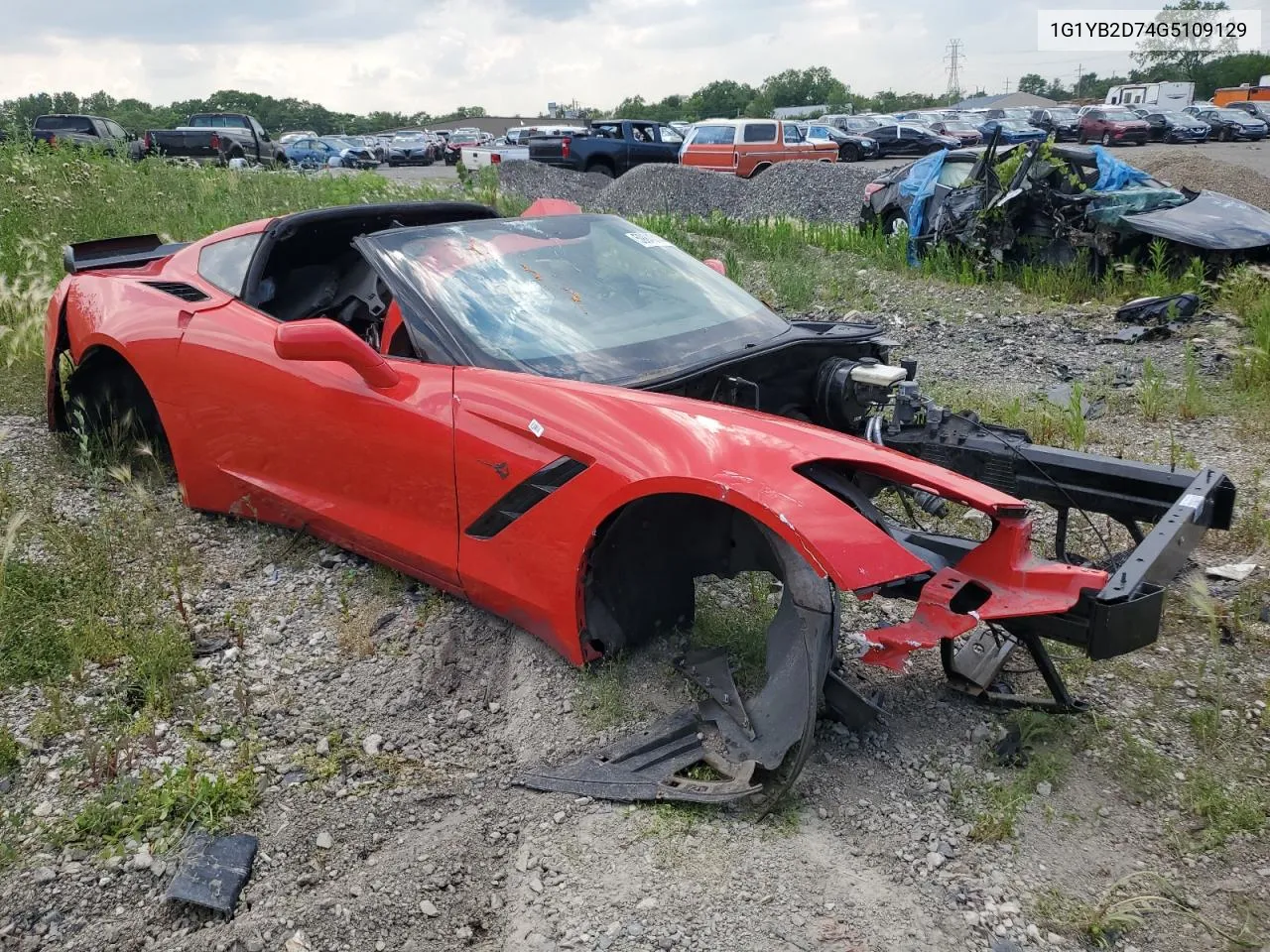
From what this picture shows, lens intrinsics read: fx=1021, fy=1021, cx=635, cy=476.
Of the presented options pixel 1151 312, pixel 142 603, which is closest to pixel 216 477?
pixel 142 603

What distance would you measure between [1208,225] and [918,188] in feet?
11.4

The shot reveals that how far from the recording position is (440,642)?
341 cm

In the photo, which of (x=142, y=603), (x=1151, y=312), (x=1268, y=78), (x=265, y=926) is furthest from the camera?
(x=1268, y=78)

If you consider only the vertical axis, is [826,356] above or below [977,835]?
above

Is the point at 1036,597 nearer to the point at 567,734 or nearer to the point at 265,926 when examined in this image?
the point at 567,734

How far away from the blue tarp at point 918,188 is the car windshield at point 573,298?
7.13m

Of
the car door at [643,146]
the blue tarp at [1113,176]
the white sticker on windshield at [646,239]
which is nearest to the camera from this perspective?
the white sticker on windshield at [646,239]

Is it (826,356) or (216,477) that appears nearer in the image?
(826,356)

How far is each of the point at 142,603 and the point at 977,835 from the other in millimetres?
2896

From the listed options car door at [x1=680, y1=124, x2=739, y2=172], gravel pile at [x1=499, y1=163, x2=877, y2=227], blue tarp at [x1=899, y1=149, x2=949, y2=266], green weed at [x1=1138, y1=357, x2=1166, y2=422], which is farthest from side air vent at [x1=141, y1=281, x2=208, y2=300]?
car door at [x1=680, y1=124, x2=739, y2=172]

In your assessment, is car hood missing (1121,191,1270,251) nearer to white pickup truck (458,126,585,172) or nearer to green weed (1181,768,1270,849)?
green weed (1181,768,1270,849)

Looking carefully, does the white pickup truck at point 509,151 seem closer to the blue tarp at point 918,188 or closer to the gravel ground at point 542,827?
the blue tarp at point 918,188

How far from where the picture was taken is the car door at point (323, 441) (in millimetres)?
3189

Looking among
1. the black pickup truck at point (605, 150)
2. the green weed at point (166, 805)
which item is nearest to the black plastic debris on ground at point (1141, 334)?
the green weed at point (166, 805)
